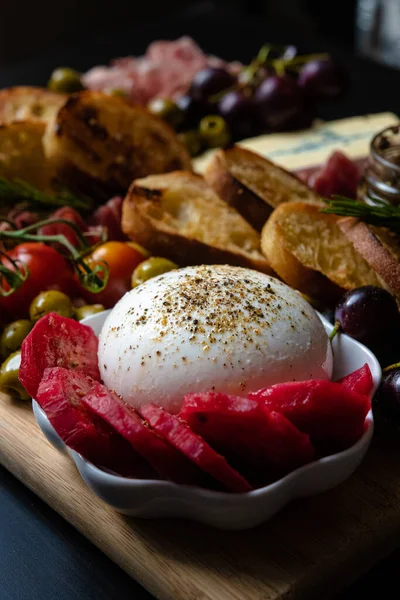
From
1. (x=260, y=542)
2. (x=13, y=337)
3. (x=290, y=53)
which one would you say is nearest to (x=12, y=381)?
(x=13, y=337)

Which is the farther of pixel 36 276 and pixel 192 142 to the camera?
pixel 192 142

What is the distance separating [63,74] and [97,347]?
6.34 ft

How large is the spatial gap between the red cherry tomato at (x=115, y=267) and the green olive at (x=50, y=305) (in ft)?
0.35

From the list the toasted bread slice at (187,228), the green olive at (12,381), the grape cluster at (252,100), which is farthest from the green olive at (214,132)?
the green olive at (12,381)

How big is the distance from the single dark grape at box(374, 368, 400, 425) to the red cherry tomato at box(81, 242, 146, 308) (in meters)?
0.70

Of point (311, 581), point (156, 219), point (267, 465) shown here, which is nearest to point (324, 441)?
point (267, 465)

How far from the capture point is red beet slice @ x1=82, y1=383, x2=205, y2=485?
3.69ft

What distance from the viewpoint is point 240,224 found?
6.40 ft

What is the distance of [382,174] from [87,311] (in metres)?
0.82

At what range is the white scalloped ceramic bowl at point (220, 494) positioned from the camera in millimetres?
1140

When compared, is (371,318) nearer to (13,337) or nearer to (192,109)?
(13,337)

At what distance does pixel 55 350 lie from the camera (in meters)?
1.37

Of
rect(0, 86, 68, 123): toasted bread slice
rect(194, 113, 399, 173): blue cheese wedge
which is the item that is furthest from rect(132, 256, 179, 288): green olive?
rect(0, 86, 68, 123): toasted bread slice

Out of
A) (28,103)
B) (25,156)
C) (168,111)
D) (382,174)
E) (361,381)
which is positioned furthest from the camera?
(168,111)
